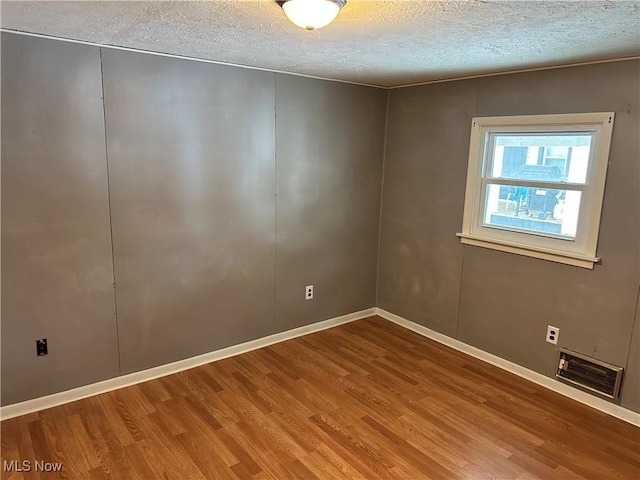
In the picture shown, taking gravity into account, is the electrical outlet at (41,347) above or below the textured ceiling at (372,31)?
below

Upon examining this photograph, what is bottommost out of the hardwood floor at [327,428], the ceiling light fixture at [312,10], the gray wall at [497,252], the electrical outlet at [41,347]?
the hardwood floor at [327,428]

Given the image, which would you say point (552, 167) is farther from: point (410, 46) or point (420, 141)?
point (410, 46)

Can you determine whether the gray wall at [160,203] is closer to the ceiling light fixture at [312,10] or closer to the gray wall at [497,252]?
the gray wall at [497,252]

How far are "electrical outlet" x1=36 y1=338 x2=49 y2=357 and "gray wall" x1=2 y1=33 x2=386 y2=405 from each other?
34 mm

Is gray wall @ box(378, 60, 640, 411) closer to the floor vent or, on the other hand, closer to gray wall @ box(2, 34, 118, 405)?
the floor vent

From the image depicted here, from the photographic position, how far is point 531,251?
3.26m

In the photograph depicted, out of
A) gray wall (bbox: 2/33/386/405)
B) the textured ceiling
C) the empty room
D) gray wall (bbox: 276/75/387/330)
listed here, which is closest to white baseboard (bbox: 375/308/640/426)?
the empty room

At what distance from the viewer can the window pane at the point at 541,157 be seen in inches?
117

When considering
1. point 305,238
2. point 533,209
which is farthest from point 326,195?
point 533,209

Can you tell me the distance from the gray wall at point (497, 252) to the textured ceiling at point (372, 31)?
0.27 m

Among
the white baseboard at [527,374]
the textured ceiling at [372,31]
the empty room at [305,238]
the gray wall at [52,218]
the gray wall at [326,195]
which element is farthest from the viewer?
the gray wall at [326,195]

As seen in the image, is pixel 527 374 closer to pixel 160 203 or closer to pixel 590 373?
pixel 590 373

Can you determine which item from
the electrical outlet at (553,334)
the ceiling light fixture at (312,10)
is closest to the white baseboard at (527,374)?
the electrical outlet at (553,334)

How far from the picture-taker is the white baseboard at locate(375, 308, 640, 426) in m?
2.89
